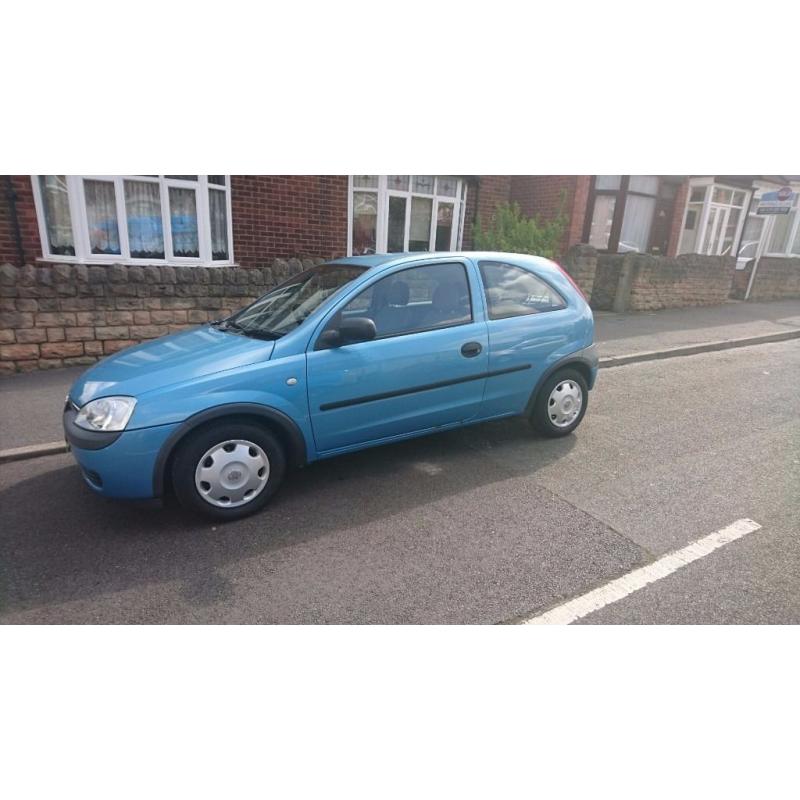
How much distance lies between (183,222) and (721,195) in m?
16.8

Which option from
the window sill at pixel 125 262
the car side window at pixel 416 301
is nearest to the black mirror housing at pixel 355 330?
the car side window at pixel 416 301

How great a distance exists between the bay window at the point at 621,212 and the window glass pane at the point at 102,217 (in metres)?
10.4

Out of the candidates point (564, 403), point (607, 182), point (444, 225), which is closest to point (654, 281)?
point (607, 182)

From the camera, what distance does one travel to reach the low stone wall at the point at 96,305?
6219 millimetres

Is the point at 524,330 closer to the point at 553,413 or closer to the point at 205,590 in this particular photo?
the point at 553,413

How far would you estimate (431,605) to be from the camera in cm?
258

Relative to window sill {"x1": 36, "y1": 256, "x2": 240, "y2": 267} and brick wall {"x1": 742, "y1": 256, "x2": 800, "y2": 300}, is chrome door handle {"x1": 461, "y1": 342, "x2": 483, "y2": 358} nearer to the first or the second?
window sill {"x1": 36, "y1": 256, "x2": 240, "y2": 267}

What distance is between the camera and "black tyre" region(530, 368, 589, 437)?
14.8 feet

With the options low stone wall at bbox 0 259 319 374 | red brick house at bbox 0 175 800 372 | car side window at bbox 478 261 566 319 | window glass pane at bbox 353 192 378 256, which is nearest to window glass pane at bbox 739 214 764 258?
red brick house at bbox 0 175 800 372

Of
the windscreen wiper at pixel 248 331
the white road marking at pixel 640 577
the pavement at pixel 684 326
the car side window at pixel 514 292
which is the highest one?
the car side window at pixel 514 292

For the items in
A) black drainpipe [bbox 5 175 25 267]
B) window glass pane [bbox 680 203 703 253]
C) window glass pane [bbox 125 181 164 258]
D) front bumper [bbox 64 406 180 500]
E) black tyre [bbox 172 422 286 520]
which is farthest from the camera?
window glass pane [bbox 680 203 703 253]

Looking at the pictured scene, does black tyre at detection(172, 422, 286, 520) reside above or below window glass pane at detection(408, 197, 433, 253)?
below

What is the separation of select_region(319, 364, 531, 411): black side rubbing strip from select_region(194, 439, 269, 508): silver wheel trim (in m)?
0.54

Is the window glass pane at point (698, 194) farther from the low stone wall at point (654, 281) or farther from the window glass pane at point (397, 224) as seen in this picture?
the window glass pane at point (397, 224)
